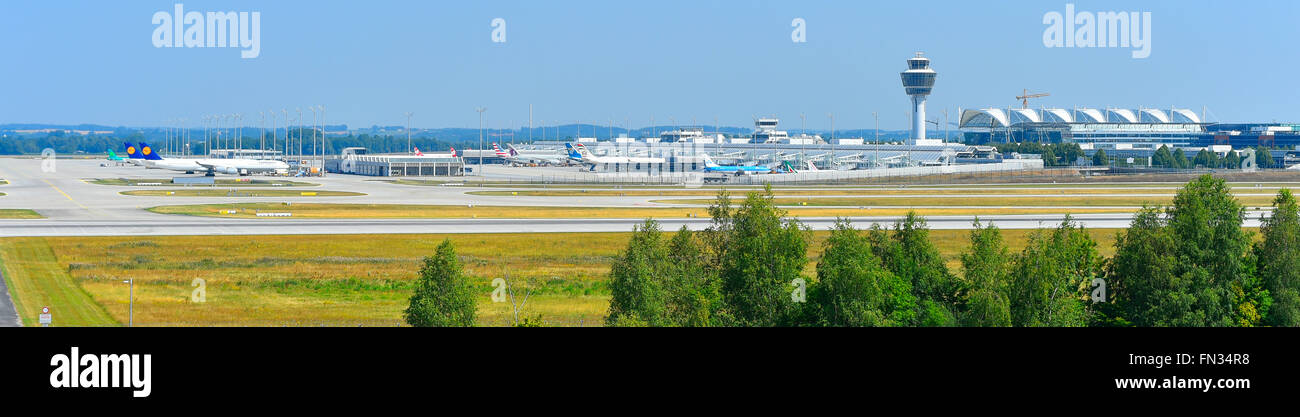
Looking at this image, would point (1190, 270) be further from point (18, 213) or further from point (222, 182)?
point (222, 182)

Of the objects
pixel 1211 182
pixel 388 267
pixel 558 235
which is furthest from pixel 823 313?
pixel 558 235

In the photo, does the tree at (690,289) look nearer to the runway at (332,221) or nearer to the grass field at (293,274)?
the grass field at (293,274)

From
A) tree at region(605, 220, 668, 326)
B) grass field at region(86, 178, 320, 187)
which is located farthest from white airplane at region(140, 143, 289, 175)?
tree at region(605, 220, 668, 326)

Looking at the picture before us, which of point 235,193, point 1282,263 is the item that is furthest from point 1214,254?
point 235,193

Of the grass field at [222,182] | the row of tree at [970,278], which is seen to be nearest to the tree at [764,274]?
the row of tree at [970,278]

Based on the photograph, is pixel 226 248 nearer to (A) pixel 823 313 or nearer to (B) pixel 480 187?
(A) pixel 823 313
